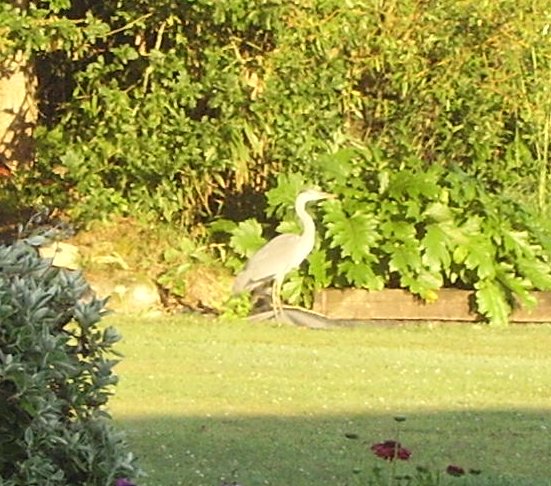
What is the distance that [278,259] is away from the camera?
12.7 m

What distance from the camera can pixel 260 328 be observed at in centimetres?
1241

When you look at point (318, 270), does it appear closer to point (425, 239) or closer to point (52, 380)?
point (425, 239)

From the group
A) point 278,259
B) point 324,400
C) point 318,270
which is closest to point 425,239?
point 318,270

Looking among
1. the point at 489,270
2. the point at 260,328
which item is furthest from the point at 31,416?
the point at 489,270

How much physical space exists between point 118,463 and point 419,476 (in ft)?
4.40

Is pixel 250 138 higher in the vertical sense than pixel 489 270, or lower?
higher

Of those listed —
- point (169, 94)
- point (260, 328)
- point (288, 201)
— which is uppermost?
point (169, 94)

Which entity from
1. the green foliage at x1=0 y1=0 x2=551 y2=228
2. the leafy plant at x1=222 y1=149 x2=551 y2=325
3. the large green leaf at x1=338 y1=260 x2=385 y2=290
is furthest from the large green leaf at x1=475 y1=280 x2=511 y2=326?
the green foliage at x1=0 y1=0 x2=551 y2=228

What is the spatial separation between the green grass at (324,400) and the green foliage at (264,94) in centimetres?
157

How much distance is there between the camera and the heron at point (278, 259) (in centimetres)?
1269

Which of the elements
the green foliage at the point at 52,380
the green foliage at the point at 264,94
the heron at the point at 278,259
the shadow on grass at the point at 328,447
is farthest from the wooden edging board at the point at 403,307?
the green foliage at the point at 52,380

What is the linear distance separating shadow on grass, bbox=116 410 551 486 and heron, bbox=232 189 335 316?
13.8 feet

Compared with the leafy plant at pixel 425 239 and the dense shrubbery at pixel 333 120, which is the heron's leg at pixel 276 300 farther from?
the dense shrubbery at pixel 333 120

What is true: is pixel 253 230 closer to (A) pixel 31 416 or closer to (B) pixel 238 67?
(B) pixel 238 67
